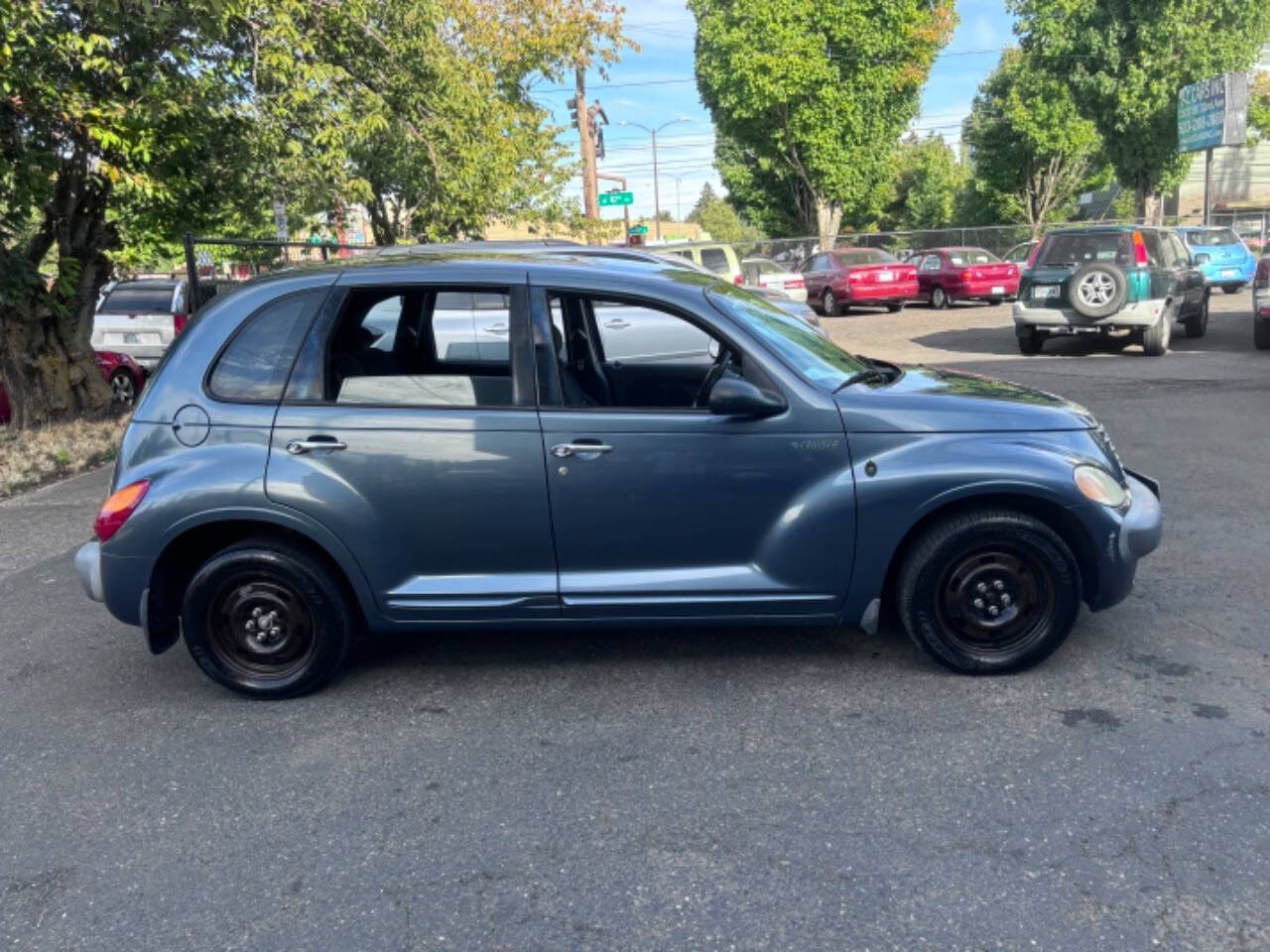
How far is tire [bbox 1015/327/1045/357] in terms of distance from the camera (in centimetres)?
1466

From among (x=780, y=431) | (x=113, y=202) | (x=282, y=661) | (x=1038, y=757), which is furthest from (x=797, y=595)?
(x=113, y=202)

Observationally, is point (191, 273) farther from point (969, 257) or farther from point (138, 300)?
point (969, 257)

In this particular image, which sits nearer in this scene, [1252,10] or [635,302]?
[635,302]

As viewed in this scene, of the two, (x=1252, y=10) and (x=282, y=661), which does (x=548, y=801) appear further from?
(x=1252, y=10)

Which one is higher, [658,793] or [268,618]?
[268,618]

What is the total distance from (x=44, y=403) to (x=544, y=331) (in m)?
8.74

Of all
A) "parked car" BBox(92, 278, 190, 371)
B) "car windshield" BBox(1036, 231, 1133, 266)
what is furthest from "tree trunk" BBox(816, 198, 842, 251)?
"parked car" BBox(92, 278, 190, 371)

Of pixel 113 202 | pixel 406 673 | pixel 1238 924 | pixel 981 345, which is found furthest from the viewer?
pixel 981 345

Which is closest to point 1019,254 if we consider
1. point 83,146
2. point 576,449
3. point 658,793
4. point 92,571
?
point 83,146

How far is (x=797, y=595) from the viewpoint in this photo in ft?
13.6

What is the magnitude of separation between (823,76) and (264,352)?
36.4 metres

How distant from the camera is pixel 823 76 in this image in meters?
36.9

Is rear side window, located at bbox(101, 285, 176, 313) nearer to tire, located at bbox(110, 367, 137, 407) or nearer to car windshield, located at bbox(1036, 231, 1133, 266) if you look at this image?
tire, located at bbox(110, 367, 137, 407)

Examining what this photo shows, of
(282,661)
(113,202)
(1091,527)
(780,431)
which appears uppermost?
(113,202)
